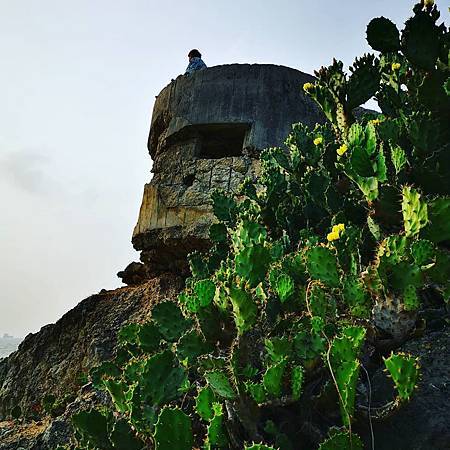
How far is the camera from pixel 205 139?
669 cm

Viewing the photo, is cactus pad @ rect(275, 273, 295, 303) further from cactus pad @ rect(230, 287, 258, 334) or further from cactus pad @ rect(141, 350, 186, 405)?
cactus pad @ rect(141, 350, 186, 405)

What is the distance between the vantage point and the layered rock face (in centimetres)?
584

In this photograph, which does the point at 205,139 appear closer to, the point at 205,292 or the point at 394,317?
the point at 205,292

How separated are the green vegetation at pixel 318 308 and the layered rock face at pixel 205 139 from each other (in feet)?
7.71

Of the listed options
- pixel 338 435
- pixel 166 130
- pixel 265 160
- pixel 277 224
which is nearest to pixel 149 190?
pixel 166 130

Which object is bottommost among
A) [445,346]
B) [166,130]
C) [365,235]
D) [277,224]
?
[445,346]

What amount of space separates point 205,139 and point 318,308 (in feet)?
15.4

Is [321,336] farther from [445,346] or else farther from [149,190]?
[149,190]

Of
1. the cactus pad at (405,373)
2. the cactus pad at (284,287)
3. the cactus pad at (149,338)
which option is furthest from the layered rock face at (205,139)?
the cactus pad at (405,373)

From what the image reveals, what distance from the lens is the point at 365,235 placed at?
9.98 feet

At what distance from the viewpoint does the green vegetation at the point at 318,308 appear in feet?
6.49

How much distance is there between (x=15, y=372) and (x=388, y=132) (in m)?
5.22

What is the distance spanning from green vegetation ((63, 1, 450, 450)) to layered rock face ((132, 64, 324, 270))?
2.35 meters

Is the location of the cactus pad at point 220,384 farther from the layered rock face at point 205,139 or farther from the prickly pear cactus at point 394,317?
the layered rock face at point 205,139
